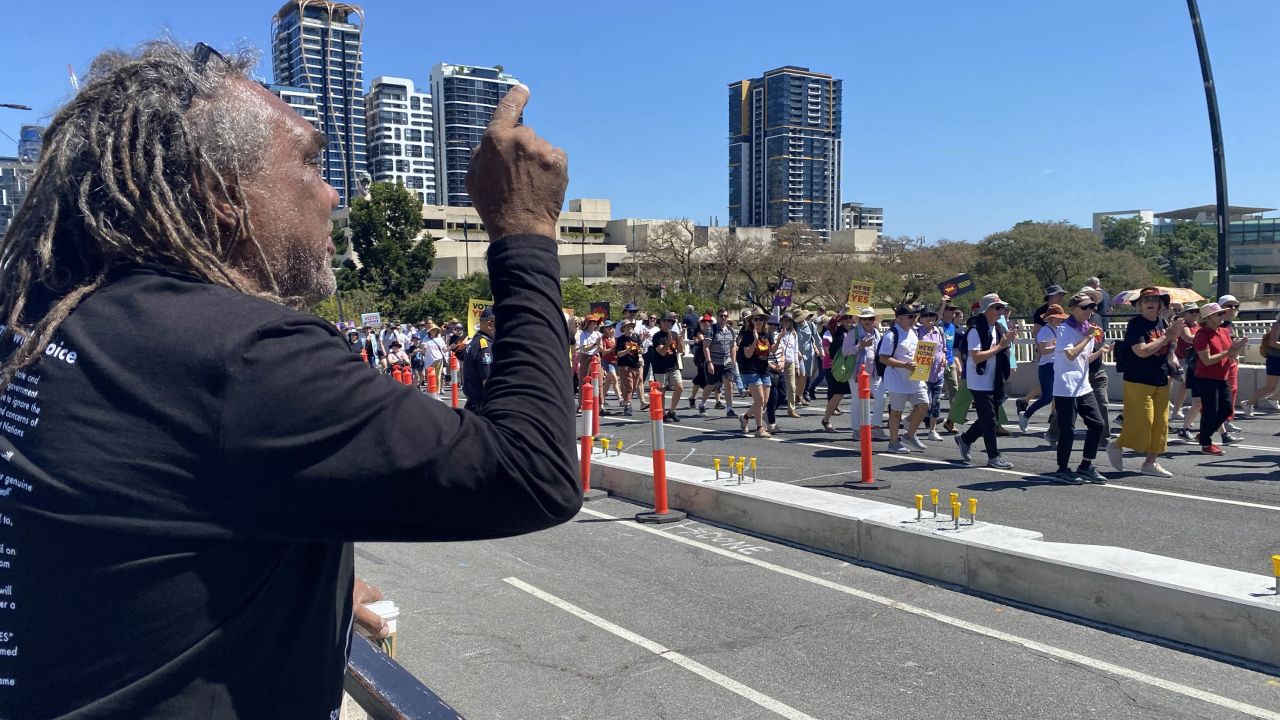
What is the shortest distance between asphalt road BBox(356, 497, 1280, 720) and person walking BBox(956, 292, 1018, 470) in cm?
488

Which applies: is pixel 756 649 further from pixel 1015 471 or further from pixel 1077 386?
pixel 1015 471

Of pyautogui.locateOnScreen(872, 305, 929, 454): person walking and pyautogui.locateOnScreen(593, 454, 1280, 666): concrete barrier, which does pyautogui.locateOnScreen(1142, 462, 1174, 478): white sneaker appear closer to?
pyautogui.locateOnScreen(872, 305, 929, 454): person walking

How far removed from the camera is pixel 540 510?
1329mm

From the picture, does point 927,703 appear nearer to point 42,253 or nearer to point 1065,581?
point 1065,581

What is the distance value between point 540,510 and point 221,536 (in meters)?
0.41

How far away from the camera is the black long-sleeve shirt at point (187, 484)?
1.18m

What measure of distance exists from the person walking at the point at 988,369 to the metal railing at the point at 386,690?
10.8 meters

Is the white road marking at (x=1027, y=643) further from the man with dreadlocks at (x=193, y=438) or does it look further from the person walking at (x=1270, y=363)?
the person walking at (x=1270, y=363)

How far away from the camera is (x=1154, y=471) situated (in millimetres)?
10633

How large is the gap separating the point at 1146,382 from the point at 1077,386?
2.54ft

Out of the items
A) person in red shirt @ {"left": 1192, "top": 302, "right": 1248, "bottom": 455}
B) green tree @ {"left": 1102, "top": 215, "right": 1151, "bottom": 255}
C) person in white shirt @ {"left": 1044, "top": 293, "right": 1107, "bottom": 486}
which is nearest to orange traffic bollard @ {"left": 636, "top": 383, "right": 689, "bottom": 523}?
person in white shirt @ {"left": 1044, "top": 293, "right": 1107, "bottom": 486}

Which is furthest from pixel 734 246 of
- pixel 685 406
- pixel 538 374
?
pixel 538 374

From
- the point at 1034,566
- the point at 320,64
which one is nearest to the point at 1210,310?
the point at 1034,566

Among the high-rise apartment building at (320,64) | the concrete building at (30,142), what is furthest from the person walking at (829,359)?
the concrete building at (30,142)
